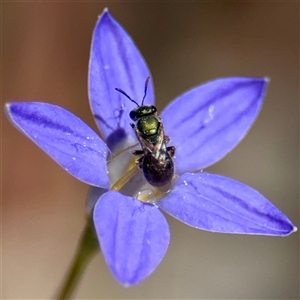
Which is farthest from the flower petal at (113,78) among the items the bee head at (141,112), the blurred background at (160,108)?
the blurred background at (160,108)

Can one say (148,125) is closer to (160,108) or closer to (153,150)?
(153,150)

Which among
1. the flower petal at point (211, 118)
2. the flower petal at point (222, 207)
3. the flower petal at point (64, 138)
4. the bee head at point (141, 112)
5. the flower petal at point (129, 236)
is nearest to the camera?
the flower petal at point (129, 236)

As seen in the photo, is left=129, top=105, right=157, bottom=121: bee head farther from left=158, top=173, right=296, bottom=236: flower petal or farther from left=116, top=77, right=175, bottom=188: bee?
left=158, top=173, right=296, bottom=236: flower petal

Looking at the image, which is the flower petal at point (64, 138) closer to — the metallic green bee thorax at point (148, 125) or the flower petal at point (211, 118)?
the metallic green bee thorax at point (148, 125)

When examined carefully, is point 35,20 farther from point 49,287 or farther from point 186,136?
point 186,136

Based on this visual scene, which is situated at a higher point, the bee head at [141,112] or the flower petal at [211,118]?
the bee head at [141,112]

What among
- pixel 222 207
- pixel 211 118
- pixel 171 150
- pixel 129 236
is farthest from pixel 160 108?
pixel 129 236

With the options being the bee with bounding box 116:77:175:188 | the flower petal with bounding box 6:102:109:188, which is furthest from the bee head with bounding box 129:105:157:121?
the flower petal with bounding box 6:102:109:188

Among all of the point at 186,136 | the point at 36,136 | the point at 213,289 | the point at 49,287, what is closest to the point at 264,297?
the point at 213,289
